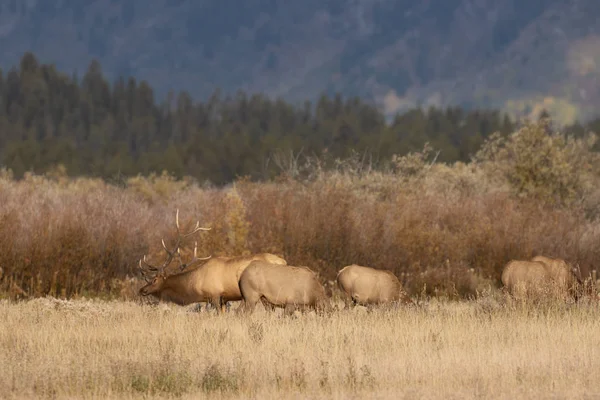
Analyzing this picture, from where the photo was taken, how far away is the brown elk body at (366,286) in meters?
18.3

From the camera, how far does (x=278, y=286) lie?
16.9 metres

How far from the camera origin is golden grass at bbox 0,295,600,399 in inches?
465

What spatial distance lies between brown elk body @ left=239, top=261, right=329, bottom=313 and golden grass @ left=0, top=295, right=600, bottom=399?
12.6 inches

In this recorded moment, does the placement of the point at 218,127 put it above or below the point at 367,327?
above

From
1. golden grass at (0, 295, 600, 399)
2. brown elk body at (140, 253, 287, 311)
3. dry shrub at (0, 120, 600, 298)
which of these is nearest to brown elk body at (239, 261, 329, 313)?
golden grass at (0, 295, 600, 399)

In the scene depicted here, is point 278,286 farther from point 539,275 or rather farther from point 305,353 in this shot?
point 539,275

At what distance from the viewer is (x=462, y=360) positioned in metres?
13.3

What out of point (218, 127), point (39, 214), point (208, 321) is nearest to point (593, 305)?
point (208, 321)

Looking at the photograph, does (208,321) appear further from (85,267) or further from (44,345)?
(85,267)

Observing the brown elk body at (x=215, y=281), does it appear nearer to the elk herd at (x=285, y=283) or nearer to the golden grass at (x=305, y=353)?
the elk herd at (x=285, y=283)

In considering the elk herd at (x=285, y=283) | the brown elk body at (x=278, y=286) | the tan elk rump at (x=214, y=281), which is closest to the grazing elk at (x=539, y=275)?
the elk herd at (x=285, y=283)

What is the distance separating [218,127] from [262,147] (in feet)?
140

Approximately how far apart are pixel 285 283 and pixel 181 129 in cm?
13617

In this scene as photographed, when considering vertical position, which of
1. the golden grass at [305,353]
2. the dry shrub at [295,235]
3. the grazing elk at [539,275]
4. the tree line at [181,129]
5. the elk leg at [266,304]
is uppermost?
the tree line at [181,129]
